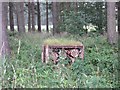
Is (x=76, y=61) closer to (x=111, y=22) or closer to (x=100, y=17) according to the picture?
(x=111, y=22)

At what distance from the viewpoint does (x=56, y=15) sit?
666 inches

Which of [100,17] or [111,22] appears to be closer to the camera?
[111,22]

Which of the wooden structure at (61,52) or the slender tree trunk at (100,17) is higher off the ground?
the slender tree trunk at (100,17)

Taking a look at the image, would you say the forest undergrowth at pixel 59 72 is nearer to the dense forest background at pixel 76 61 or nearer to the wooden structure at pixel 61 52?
the dense forest background at pixel 76 61

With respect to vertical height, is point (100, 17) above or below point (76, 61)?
above

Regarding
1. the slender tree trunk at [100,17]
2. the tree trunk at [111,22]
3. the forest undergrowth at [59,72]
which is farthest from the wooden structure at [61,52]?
the slender tree trunk at [100,17]

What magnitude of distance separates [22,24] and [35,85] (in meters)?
12.6

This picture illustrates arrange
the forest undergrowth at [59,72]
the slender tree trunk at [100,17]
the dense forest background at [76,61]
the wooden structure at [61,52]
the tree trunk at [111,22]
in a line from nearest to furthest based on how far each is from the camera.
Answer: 1. the forest undergrowth at [59,72]
2. the dense forest background at [76,61]
3. the wooden structure at [61,52]
4. the tree trunk at [111,22]
5. the slender tree trunk at [100,17]

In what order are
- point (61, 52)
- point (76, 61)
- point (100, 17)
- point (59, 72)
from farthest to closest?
1. point (100, 17)
2. point (61, 52)
3. point (76, 61)
4. point (59, 72)

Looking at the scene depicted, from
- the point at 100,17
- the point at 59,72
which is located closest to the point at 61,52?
the point at 59,72

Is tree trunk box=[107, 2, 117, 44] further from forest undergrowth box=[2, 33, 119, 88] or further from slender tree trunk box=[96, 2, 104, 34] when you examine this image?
slender tree trunk box=[96, 2, 104, 34]

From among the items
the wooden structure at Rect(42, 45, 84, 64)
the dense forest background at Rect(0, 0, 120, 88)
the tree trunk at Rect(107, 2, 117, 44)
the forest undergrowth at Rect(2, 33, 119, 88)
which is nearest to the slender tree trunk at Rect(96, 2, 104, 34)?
the dense forest background at Rect(0, 0, 120, 88)

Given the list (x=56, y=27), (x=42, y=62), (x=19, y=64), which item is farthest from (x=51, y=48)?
(x=56, y=27)

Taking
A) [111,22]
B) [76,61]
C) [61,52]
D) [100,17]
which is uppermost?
[100,17]
